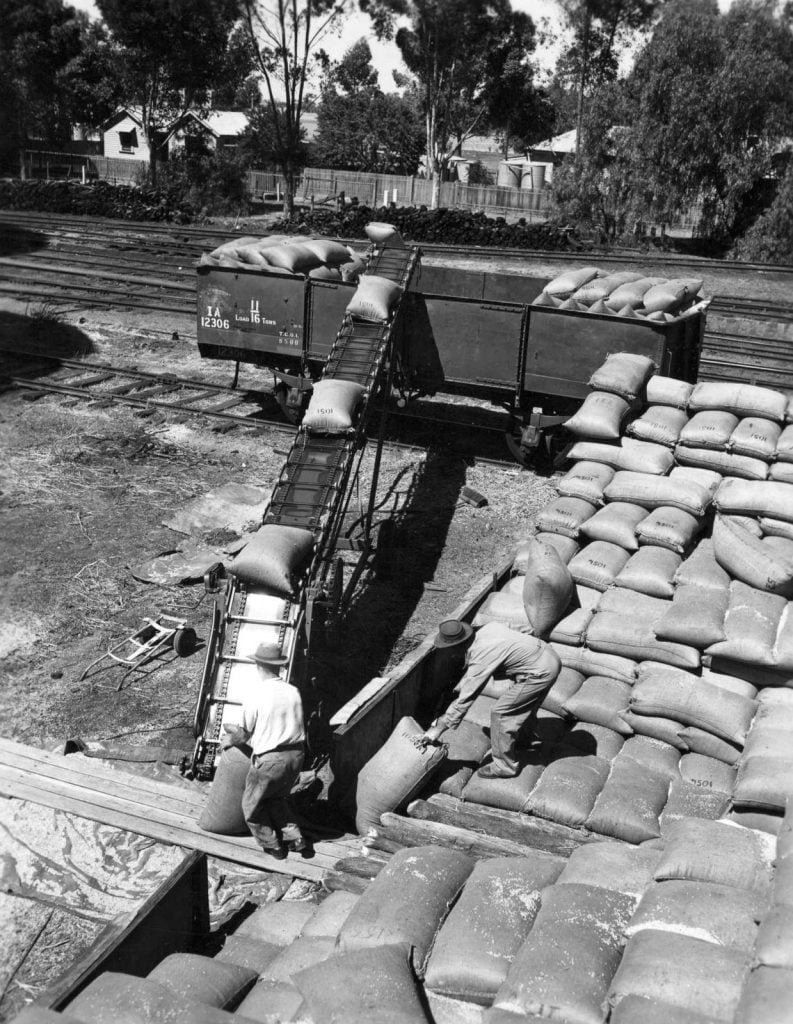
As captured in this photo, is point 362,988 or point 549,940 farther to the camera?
point 549,940

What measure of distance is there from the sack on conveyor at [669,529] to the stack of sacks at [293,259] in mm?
6391

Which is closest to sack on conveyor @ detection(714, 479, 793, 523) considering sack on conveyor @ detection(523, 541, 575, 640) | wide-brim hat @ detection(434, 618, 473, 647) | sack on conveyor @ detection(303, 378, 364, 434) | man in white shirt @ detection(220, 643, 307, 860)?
sack on conveyor @ detection(523, 541, 575, 640)

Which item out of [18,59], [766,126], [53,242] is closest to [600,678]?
[53,242]

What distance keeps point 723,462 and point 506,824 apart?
5.02 meters

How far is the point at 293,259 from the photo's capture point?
13.3 metres

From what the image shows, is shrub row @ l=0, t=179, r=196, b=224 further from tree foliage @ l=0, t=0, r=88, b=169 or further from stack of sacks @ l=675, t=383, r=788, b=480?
stack of sacks @ l=675, t=383, r=788, b=480

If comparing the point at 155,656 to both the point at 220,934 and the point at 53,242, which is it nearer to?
the point at 220,934

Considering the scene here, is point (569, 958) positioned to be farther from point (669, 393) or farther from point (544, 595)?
point (669, 393)

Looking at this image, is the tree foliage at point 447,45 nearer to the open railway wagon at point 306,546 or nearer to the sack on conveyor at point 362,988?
the open railway wagon at point 306,546

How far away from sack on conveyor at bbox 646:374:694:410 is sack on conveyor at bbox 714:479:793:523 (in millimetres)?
1612

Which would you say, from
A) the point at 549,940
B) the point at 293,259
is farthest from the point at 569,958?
the point at 293,259

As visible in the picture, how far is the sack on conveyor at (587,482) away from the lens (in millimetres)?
9188

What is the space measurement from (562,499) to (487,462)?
413 cm

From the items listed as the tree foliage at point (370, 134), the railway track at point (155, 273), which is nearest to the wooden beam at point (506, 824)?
the railway track at point (155, 273)
